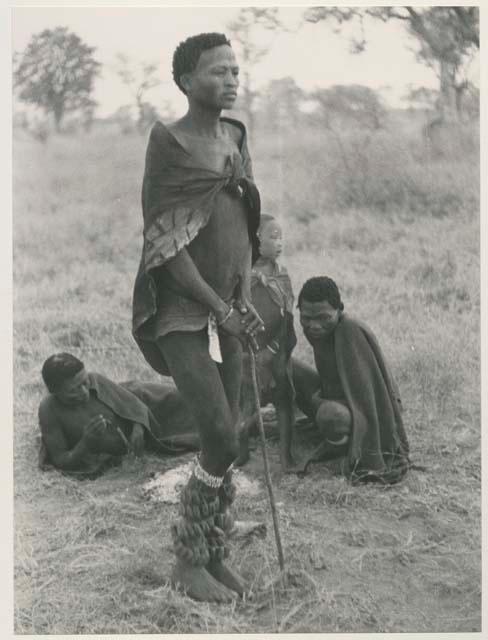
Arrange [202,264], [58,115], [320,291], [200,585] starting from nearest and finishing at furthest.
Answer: [202,264] < [200,585] < [320,291] < [58,115]

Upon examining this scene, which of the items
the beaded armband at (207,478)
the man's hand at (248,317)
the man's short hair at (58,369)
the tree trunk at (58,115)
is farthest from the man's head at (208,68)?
the tree trunk at (58,115)

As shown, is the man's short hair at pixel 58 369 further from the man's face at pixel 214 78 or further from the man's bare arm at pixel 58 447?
the man's face at pixel 214 78

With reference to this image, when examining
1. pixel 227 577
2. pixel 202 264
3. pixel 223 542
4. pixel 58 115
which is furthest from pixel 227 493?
pixel 58 115

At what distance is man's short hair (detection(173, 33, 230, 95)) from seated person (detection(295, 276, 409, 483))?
1.88 metres

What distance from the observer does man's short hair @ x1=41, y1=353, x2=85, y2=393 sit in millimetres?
5492

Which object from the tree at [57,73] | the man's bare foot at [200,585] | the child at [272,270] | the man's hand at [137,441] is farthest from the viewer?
the tree at [57,73]

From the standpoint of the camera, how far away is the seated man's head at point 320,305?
5230 mm

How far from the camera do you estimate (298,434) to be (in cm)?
580

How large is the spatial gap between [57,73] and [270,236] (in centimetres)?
214

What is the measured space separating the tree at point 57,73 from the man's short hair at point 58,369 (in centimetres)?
178

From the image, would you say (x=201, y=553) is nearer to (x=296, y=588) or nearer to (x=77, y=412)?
(x=296, y=588)

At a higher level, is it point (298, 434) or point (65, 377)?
point (65, 377)

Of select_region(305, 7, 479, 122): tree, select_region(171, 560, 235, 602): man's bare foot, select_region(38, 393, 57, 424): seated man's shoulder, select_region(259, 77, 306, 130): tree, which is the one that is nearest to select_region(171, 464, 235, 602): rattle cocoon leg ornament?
select_region(171, 560, 235, 602): man's bare foot

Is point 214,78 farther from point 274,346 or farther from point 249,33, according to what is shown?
point 249,33
